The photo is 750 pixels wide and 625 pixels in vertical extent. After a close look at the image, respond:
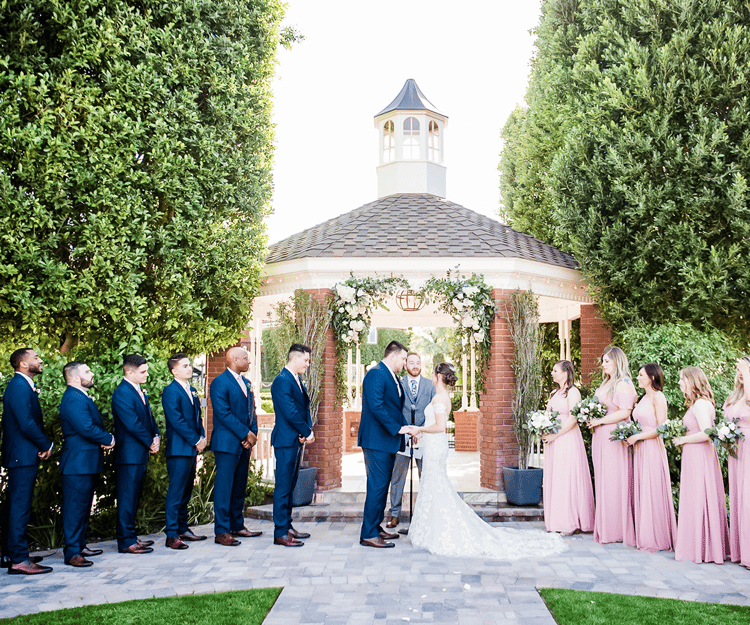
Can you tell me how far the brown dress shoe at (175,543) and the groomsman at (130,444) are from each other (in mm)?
244

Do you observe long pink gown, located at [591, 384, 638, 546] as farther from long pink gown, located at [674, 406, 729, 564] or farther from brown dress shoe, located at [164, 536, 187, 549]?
brown dress shoe, located at [164, 536, 187, 549]

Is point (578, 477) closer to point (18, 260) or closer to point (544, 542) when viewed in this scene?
point (544, 542)

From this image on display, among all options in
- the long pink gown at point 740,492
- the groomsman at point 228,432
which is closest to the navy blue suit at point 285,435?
the groomsman at point 228,432

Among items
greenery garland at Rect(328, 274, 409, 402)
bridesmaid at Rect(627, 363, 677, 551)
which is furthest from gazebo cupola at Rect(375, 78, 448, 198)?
bridesmaid at Rect(627, 363, 677, 551)

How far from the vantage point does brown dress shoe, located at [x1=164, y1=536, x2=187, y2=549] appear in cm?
764

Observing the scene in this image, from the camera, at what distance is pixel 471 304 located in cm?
998

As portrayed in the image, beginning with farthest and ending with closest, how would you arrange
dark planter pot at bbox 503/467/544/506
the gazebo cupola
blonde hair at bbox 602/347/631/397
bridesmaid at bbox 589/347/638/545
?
the gazebo cupola → dark planter pot at bbox 503/467/544/506 → blonde hair at bbox 602/347/631/397 → bridesmaid at bbox 589/347/638/545

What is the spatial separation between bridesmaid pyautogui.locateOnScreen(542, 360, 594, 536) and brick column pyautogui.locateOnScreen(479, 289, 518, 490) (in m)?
1.36

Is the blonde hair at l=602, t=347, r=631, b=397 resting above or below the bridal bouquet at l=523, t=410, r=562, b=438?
above

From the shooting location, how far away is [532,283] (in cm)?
1084

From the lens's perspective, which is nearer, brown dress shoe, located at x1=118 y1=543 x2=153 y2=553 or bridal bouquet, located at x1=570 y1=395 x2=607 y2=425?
brown dress shoe, located at x1=118 y1=543 x2=153 y2=553

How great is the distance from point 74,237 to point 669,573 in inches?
312

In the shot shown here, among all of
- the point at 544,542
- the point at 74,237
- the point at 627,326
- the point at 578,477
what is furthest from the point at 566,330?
the point at 74,237

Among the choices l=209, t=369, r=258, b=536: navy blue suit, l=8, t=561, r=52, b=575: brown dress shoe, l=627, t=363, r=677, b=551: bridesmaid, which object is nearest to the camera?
l=8, t=561, r=52, b=575: brown dress shoe
